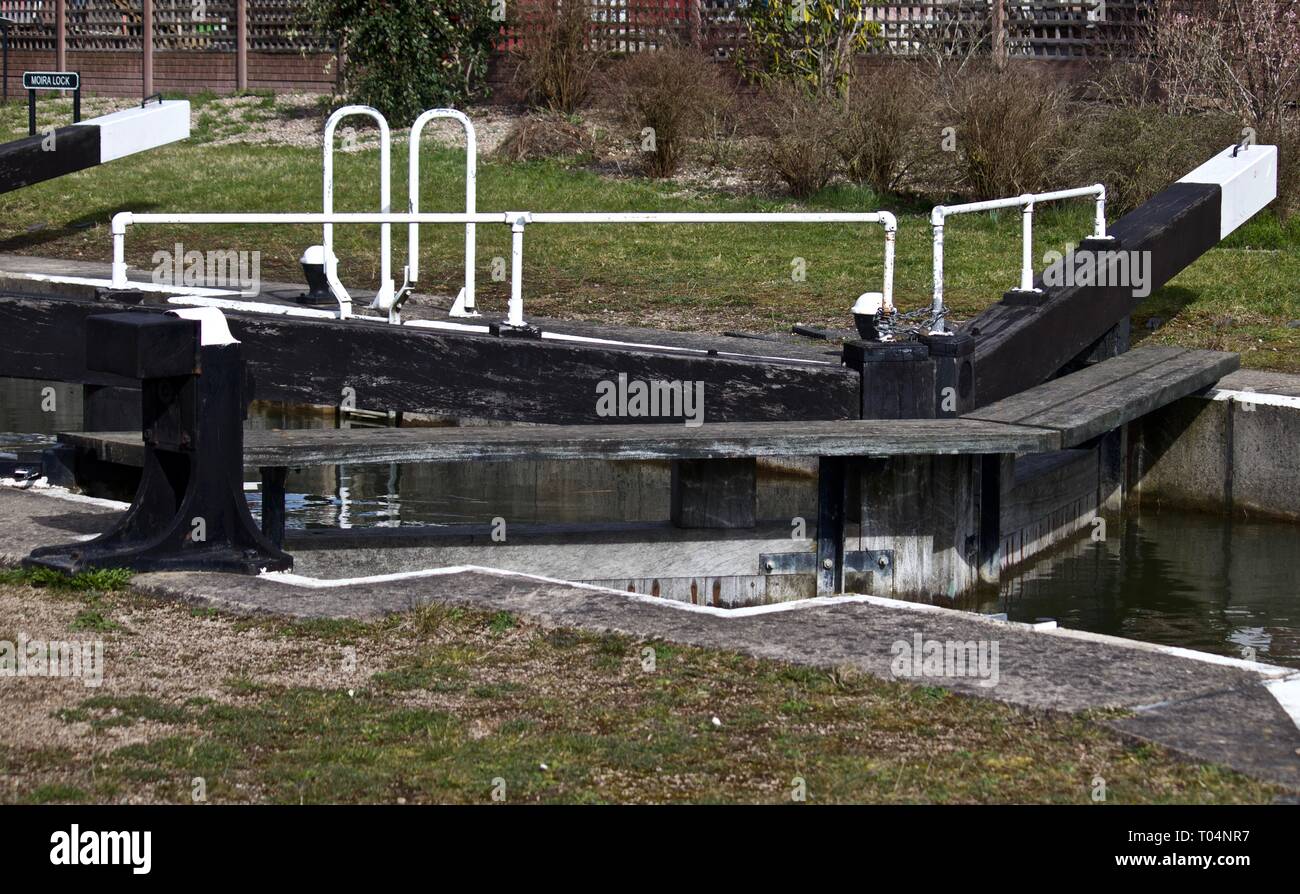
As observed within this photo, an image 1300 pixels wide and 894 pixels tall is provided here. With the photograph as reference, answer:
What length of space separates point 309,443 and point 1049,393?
420 cm

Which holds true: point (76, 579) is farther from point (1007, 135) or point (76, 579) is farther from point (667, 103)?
point (667, 103)

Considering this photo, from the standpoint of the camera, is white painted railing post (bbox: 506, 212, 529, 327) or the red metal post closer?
white painted railing post (bbox: 506, 212, 529, 327)

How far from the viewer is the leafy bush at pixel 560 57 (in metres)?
23.8

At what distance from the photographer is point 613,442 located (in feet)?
26.8

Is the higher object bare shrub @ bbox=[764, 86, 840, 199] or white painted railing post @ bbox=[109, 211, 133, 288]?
bare shrub @ bbox=[764, 86, 840, 199]

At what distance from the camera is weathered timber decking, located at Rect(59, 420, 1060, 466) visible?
7871 mm

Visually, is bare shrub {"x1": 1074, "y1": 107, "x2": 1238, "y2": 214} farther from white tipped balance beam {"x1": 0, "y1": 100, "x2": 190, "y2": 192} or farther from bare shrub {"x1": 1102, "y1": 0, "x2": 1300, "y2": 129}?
white tipped balance beam {"x1": 0, "y1": 100, "x2": 190, "y2": 192}

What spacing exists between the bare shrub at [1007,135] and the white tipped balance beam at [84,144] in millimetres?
7439

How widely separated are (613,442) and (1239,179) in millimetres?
6218

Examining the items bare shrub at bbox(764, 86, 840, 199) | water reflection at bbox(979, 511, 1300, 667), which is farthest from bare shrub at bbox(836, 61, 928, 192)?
water reflection at bbox(979, 511, 1300, 667)

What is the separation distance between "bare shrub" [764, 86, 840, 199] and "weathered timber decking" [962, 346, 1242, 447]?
7.83 m

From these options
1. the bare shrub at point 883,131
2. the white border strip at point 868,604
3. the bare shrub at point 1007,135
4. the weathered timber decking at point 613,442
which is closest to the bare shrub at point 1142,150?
the bare shrub at point 1007,135

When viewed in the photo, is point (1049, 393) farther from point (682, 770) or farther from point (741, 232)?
point (741, 232)
